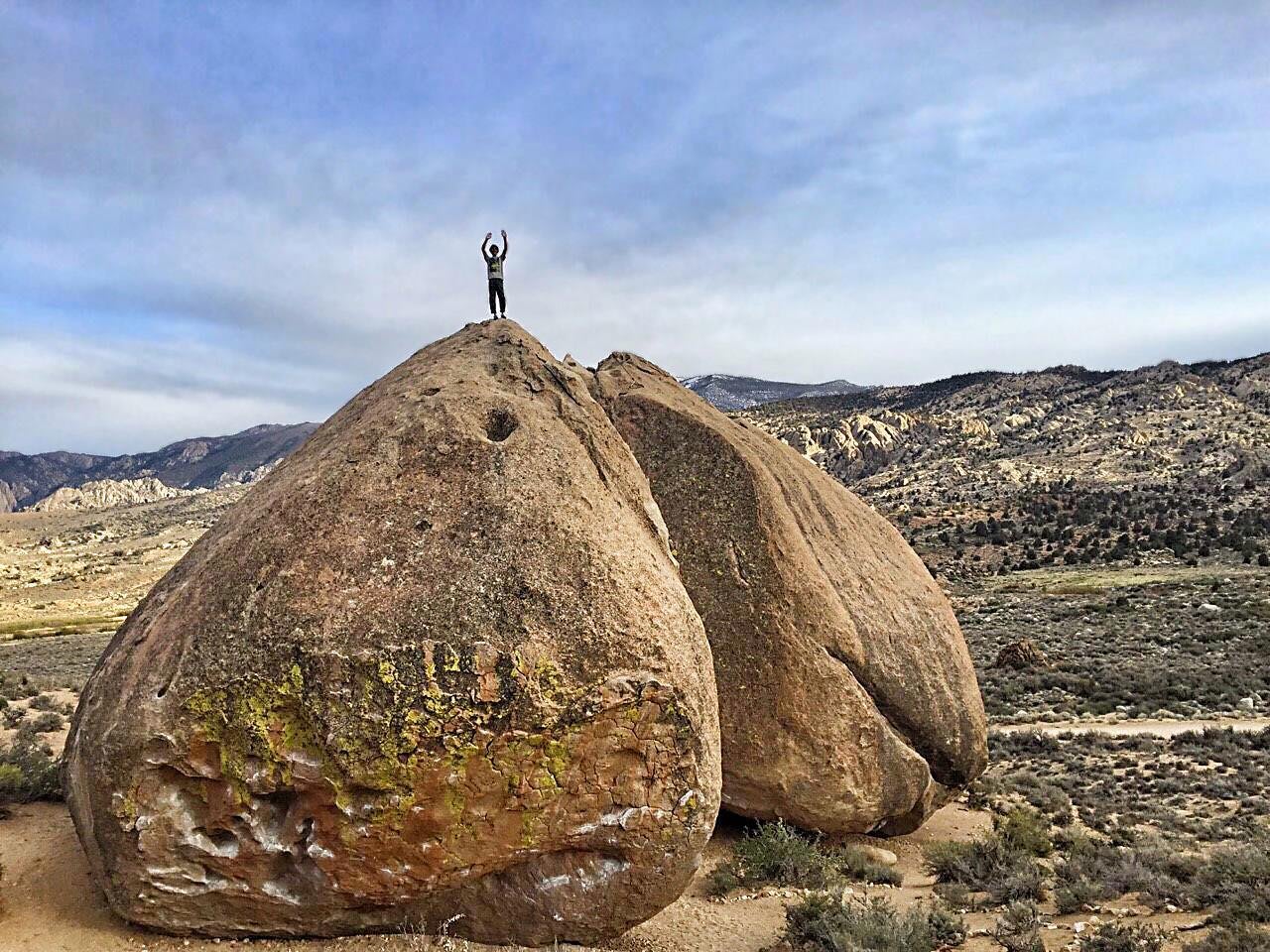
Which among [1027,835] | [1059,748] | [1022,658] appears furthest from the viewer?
[1022,658]

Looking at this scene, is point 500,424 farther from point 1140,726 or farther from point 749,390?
point 749,390

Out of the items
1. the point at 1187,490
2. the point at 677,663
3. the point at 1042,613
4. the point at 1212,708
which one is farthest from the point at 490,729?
the point at 1187,490

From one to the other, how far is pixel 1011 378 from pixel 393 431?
376 feet

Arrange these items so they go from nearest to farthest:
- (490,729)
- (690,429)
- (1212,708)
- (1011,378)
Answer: (490,729) → (690,429) → (1212,708) → (1011,378)

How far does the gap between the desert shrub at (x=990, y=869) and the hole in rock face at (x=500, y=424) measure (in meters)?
6.91

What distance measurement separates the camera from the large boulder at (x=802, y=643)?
8.70 metres

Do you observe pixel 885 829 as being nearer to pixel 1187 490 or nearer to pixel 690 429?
pixel 690 429

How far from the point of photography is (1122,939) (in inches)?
256

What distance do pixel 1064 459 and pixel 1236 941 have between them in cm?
7516

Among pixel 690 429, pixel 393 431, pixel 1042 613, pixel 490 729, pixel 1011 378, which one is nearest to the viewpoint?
pixel 490 729

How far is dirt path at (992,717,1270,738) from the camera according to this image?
17562mm

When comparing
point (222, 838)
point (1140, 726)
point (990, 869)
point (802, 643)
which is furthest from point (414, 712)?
point (1140, 726)

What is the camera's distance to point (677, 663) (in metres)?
6.55

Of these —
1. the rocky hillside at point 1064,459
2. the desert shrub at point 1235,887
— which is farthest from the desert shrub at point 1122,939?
the rocky hillside at point 1064,459
